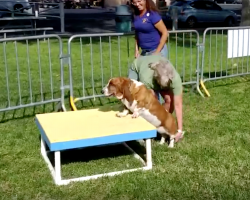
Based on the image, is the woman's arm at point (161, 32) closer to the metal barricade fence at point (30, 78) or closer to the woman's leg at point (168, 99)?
the woman's leg at point (168, 99)

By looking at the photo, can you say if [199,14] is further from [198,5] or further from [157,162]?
[157,162]

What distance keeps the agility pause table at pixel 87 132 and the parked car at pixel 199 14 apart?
17913 millimetres

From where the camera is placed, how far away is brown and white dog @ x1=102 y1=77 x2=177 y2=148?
5012 mm

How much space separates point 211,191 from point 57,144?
5.02 feet

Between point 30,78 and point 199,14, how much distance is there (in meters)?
17.3

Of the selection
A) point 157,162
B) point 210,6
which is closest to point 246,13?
point 210,6

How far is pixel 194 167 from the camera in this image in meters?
4.84

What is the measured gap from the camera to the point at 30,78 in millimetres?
7160

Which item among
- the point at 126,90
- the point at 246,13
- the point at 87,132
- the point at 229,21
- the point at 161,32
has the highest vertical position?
the point at 161,32

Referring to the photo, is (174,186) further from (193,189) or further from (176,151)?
(176,151)

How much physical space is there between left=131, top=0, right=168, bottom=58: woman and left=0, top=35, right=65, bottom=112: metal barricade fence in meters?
1.49

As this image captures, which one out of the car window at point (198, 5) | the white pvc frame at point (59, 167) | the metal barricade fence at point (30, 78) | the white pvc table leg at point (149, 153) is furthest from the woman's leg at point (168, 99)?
the car window at point (198, 5)

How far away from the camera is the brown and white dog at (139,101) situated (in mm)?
5012

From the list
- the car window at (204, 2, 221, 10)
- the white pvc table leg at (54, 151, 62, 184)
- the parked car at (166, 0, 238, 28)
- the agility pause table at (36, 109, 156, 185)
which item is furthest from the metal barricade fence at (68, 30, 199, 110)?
the car window at (204, 2, 221, 10)
